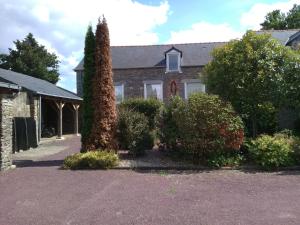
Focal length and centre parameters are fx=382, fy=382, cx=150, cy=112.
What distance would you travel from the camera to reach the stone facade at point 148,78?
95.3 feet

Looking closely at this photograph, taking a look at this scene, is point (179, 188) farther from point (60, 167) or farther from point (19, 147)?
point (19, 147)

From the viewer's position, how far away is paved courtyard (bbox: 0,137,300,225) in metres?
6.20

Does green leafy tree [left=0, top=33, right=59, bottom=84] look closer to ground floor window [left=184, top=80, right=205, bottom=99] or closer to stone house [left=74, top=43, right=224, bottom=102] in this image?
stone house [left=74, top=43, right=224, bottom=102]

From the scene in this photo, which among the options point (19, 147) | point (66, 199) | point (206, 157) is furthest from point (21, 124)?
point (66, 199)

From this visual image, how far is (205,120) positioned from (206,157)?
119 centimetres

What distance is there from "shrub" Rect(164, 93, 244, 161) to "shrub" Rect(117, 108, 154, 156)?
5.21 ft

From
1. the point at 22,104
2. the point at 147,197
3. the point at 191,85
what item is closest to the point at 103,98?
the point at 147,197

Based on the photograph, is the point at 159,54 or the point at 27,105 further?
the point at 159,54

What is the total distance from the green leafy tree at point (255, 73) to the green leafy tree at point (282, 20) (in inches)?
1346

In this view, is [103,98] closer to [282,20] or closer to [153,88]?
[153,88]

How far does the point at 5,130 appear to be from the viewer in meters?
11.1

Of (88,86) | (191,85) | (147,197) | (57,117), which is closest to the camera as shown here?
(147,197)

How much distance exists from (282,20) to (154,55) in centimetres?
2386

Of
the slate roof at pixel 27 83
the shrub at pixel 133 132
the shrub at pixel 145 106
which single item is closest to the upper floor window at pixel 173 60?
the slate roof at pixel 27 83
